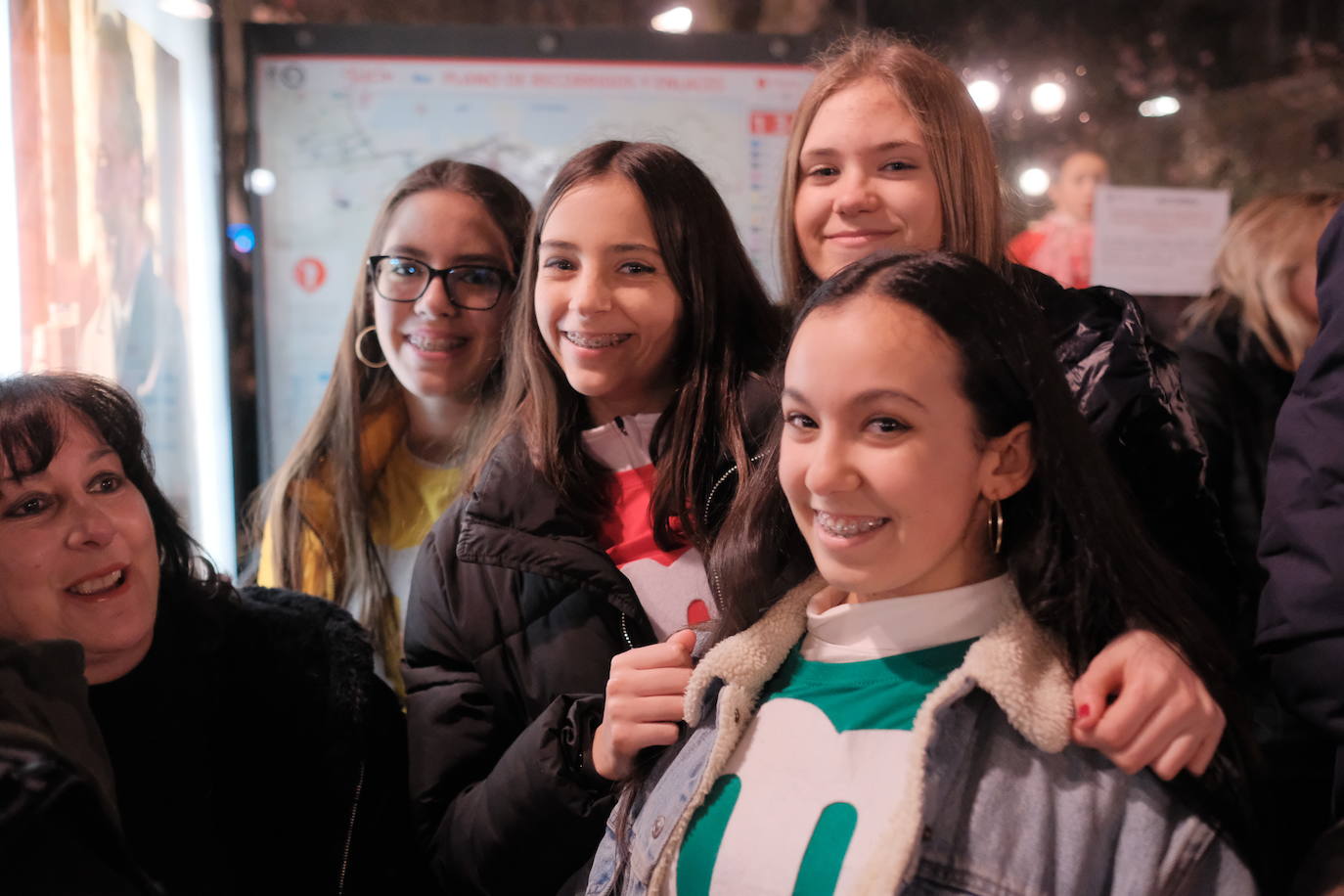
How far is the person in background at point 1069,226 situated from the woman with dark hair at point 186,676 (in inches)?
90.3

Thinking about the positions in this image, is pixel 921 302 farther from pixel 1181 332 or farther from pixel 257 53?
pixel 1181 332

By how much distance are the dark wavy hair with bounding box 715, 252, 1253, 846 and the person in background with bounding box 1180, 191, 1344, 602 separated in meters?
1.74

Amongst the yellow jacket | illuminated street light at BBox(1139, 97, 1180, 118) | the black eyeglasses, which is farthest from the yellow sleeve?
illuminated street light at BBox(1139, 97, 1180, 118)

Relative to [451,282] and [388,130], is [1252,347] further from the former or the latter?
[388,130]

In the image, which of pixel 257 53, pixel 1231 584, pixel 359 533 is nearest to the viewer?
pixel 1231 584

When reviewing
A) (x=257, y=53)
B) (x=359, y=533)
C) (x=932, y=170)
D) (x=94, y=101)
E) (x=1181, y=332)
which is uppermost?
(x=257, y=53)

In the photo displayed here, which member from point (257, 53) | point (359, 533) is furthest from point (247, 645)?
point (257, 53)

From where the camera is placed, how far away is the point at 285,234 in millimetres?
2699

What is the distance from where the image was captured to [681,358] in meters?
1.72

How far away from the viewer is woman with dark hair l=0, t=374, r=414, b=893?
1420 mm

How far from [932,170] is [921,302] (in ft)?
2.05

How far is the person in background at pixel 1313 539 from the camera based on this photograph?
1.14 m

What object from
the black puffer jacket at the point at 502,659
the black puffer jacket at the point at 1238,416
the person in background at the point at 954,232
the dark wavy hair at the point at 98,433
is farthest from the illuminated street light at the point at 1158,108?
the dark wavy hair at the point at 98,433

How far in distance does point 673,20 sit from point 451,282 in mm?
1240
